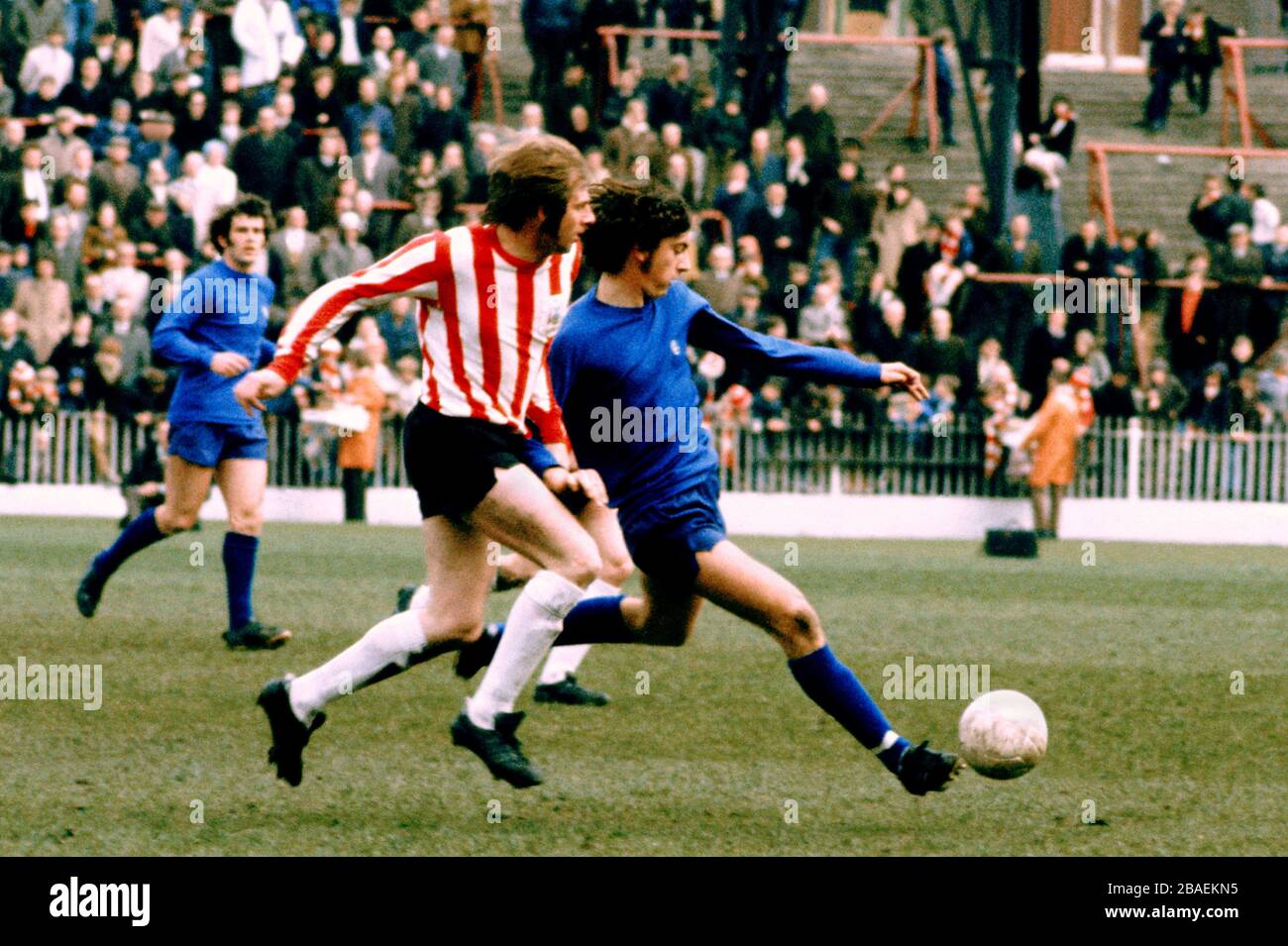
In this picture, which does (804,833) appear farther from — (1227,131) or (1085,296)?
(1227,131)

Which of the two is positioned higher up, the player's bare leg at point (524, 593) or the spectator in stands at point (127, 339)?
the player's bare leg at point (524, 593)

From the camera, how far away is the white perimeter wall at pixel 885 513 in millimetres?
21031

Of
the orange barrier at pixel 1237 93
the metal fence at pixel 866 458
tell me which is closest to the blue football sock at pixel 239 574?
the metal fence at pixel 866 458

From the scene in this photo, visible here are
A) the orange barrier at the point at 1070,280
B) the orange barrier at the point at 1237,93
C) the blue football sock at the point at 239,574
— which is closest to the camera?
the blue football sock at the point at 239,574

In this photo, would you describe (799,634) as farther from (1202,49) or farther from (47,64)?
(1202,49)

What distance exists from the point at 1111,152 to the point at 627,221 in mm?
19368

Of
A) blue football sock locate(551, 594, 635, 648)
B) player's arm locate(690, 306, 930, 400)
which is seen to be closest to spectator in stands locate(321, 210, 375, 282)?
blue football sock locate(551, 594, 635, 648)

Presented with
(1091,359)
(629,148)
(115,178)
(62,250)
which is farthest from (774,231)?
(62,250)

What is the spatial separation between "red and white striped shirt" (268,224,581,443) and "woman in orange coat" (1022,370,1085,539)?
14082 mm

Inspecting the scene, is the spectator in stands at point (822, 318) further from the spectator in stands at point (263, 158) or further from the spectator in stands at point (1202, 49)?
the spectator in stands at point (1202, 49)

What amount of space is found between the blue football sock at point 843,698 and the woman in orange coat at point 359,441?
14102 mm

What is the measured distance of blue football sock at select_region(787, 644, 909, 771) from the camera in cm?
692

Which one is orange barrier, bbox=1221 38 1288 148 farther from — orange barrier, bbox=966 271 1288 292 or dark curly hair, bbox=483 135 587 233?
dark curly hair, bbox=483 135 587 233

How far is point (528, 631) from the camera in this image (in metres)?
6.96
